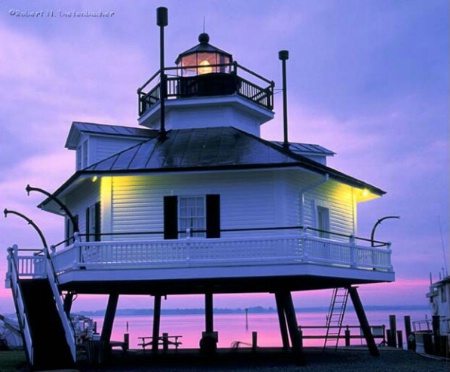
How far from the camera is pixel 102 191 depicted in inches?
1062

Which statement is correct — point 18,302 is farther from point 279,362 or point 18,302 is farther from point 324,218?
point 324,218

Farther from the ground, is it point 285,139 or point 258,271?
point 285,139

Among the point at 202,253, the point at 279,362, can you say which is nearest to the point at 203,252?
the point at 202,253

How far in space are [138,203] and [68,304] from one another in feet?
15.1

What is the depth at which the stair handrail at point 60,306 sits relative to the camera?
22812 millimetres

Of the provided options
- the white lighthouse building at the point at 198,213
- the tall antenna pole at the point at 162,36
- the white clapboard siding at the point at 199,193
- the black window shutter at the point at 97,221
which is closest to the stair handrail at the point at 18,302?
the white lighthouse building at the point at 198,213

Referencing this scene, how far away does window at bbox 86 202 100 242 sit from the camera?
90.2 feet

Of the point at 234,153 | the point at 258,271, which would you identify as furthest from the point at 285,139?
the point at 258,271

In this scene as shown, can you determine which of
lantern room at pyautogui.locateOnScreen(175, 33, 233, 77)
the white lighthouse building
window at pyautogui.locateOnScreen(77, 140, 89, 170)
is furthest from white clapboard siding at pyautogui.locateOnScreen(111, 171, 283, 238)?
lantern room at pyautogui.locateOnScreen(175, 33, 233, 77)

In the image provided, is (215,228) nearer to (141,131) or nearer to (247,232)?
(247,232)

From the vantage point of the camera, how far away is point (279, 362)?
26844mm

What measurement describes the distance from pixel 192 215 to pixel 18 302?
6.02 metres

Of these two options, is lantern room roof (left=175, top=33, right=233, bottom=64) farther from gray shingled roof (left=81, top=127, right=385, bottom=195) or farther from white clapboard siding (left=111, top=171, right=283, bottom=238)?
white clapboard siding (left=111, top=171, right=283, bottom=238)

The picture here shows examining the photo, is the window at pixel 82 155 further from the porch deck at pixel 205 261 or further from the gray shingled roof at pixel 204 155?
the porch deck at pixel 205 261
